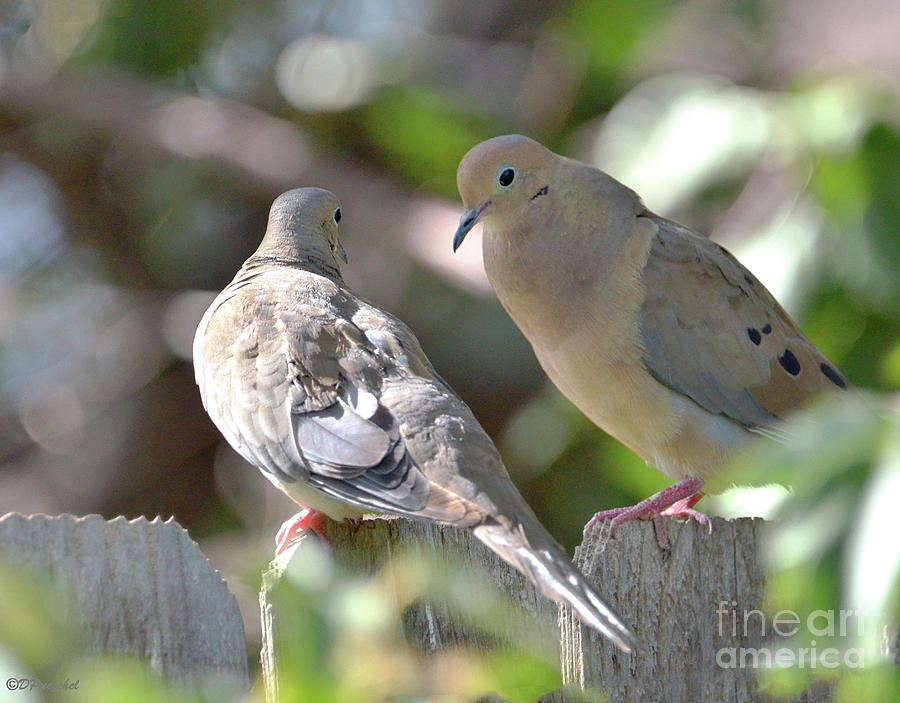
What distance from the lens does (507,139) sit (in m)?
3.55

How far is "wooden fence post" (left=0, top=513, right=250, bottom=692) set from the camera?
5.80 ft

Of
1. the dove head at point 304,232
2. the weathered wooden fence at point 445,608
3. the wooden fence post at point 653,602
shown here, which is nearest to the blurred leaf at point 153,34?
the dove head at point 304,232

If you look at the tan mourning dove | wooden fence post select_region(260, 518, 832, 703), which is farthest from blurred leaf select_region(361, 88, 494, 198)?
wooden fence post select_region(260, 518, 832, 703)

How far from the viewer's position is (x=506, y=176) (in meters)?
3.54

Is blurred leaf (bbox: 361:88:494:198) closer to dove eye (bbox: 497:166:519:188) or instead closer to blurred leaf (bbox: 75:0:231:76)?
blurred leaf (bbox: 75:0:231:76)

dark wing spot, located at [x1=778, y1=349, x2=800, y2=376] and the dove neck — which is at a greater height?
the dove neck

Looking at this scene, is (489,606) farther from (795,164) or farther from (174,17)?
(174,17)

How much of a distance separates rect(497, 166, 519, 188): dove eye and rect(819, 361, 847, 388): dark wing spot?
1080mm

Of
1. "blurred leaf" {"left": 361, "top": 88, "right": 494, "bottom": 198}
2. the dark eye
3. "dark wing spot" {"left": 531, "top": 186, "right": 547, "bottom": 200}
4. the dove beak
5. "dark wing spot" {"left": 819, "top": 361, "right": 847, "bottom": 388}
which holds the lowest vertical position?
"dark wing spot" {"left": 819, "top": 361, "right": 847, "bottom": 388}

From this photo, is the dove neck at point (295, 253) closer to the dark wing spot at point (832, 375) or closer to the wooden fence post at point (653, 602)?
the wooden fence post at point (653, 602)

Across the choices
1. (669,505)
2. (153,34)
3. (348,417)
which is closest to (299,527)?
(348,417)

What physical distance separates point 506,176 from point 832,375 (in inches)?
45.3

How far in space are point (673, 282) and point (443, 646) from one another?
1.82 m

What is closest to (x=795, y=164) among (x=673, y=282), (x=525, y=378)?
(x=673, y=282)
